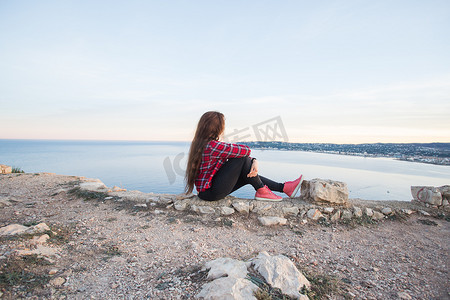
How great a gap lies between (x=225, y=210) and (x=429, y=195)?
15.9ft

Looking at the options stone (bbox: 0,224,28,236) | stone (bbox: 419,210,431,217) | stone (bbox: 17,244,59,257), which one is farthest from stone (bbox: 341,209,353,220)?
stone (bbox: 0,224,28,236)

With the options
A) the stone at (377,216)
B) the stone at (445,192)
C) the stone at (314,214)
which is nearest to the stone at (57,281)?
the stone at (314,214)

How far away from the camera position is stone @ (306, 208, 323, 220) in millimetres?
4411

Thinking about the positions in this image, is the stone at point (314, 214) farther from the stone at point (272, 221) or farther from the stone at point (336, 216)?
the stone at point (272, 221)

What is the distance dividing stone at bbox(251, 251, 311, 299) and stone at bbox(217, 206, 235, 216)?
1.99 metres

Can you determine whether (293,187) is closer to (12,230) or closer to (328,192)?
(328,192)

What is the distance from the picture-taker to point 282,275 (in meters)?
2.18

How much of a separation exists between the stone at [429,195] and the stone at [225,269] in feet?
17.5

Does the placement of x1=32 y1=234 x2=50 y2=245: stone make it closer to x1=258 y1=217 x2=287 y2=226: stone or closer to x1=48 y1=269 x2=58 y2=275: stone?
x1=48 y1=269 x2=58 y2=275: stone

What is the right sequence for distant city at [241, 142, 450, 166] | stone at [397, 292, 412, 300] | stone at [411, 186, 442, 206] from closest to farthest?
1. stone at [397, 292, 412, 300]
2. stone at [411, 186, 442, 206]
3. distant city at [241, 142, 450, 166]

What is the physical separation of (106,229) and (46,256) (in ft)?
3.76

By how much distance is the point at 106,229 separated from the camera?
378 centimetres

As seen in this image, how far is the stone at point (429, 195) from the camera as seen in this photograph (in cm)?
506

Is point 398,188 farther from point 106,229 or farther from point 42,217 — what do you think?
point 42,217
